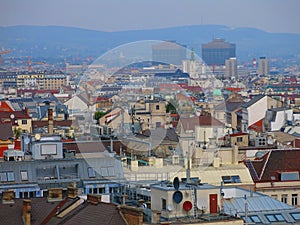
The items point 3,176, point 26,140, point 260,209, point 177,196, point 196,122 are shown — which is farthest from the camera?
point 196,122

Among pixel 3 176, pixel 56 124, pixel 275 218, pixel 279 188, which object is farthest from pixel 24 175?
pixel 56 124

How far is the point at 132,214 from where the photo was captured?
57.6 feet

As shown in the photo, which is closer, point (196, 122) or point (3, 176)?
point (3, 176)

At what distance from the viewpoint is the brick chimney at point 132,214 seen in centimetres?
1741

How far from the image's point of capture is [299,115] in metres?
62.1

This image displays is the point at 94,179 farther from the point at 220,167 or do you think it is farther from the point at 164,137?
the point at 164,137

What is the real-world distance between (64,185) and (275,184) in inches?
246

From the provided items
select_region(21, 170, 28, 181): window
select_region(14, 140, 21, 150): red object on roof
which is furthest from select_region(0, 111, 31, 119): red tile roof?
select_region(21, 170, 28, 181): window

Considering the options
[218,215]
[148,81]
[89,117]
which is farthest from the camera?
[148,81]

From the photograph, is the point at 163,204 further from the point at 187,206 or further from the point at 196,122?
the point at 196,122

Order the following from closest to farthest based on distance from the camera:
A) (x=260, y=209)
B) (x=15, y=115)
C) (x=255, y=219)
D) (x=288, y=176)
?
(x=255, y=219), (x=260, y=209), (x=288, y=176), (x=15, y=115)

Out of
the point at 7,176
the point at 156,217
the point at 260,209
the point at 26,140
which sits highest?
the point at 156,217

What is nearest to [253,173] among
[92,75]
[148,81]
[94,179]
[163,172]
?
[163,172]

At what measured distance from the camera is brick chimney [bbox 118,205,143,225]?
57.1 ft
